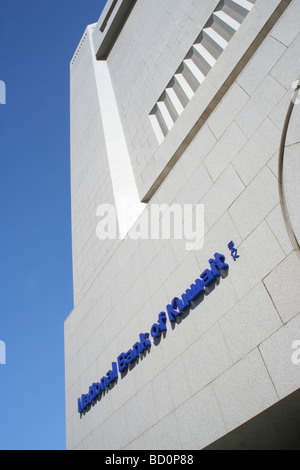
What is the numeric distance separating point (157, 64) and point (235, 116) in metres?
10.8

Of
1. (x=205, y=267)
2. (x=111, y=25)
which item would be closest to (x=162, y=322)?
(x=205, y=267)

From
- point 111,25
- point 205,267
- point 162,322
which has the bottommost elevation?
point 162,322

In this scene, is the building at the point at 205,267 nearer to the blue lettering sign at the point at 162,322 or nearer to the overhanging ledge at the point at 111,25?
the blue lettering sign at the point at 162,322

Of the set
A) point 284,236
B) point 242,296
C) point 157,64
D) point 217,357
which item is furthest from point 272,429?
point 157,64

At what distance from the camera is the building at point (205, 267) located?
6.88 meters

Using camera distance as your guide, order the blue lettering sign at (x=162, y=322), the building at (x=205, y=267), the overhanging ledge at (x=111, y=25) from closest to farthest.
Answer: the building at (x=205, y=267), the blue lettering sign at (x=162, y=322), the overhanging ledge at (x=111, y=25)

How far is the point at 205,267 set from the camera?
28.5 ft

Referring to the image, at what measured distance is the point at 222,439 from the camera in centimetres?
701

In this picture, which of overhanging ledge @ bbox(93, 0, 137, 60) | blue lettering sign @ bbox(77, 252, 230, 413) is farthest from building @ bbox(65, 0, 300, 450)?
overhanging ledge @ bbox(93, 0, 137, 60)

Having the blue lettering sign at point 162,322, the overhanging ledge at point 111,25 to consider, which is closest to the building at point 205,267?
the blue lettering sign at point 162,322

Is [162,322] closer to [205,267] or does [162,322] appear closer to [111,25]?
[205,267]

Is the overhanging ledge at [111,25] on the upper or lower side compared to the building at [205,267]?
upper

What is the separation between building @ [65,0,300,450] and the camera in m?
6.88

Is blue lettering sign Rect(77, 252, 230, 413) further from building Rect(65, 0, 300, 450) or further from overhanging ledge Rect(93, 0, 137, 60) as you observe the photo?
overhanging ledge Rect(93, 0, 137, 60)
